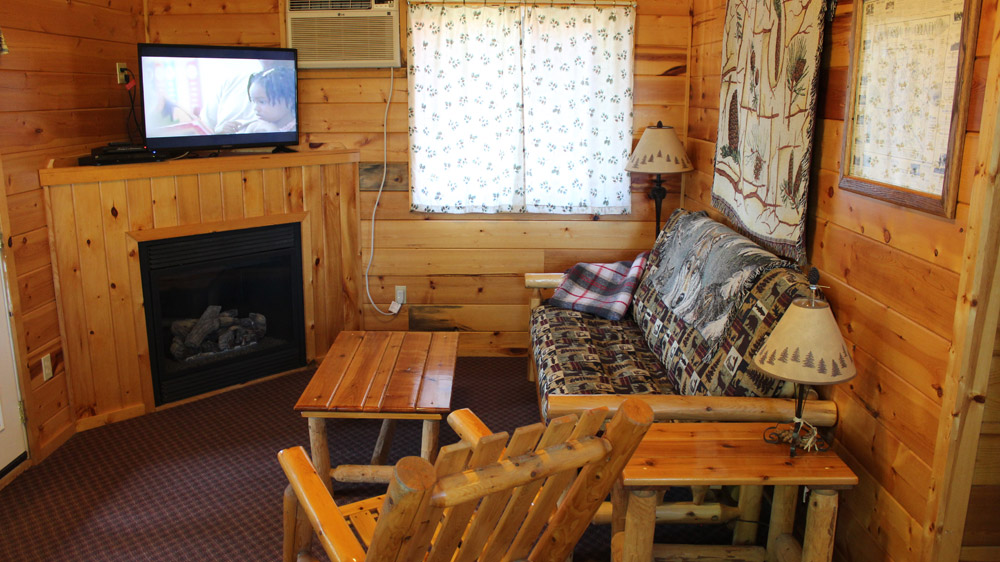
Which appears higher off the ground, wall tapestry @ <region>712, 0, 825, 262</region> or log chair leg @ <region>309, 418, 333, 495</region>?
wall tapestry @ <region>712, 0, 825, 262</region>

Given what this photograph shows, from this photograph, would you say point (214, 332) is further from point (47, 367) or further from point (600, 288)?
point (600, 288)

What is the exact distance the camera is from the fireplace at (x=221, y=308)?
3.55 m

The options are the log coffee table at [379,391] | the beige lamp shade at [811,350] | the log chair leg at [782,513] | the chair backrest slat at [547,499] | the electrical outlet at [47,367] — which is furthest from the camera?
the electrical outlet at [47,367]

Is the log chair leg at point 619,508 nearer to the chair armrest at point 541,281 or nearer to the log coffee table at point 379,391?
the log coffee table at point 379,391

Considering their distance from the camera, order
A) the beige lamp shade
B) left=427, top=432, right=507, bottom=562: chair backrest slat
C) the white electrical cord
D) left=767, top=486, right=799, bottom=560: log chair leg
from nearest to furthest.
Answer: left=427, top=432, right=507, bottom=562: chair backrest slat
the beige lamp shade
left=767, top=486, right=799, bottom=560: log chair leg
the white electrical cord

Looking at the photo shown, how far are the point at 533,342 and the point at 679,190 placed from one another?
4.17 feet

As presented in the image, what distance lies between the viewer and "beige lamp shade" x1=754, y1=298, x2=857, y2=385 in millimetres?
1873

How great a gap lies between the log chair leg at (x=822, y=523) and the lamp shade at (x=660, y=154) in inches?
75.3

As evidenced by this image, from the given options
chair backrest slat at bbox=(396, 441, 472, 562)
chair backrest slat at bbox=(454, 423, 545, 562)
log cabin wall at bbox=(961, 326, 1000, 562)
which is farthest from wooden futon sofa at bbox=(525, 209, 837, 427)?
chair backrest slat at bbox=(396, 441, 472, 562)

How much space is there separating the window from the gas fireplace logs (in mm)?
1027

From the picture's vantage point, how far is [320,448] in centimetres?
272

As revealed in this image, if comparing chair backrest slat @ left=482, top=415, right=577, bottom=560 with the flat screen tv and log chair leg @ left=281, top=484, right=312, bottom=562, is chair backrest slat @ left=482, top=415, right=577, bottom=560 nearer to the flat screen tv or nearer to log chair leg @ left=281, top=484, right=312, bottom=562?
log chair leg @ left=281, top=484, right=312, bottom=562

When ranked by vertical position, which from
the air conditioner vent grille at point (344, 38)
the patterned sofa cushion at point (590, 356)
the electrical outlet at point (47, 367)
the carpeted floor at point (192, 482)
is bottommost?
the carpeted floor at point (192, 482)

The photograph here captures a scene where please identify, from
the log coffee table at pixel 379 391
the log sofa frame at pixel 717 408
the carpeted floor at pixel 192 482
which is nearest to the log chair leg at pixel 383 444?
the log coffee table at pixel 379 391
